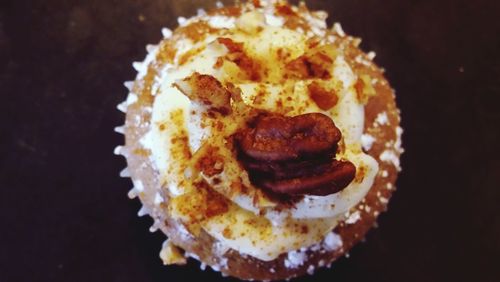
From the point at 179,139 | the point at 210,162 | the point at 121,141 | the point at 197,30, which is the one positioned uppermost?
the point at 197,30

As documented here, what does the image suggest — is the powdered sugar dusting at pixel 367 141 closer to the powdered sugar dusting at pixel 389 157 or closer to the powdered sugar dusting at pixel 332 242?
the powdered sugar dusting at pixel 389 157

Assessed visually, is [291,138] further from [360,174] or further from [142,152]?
[142,152]

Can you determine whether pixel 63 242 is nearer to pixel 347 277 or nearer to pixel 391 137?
pixel 347 277

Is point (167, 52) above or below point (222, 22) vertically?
below

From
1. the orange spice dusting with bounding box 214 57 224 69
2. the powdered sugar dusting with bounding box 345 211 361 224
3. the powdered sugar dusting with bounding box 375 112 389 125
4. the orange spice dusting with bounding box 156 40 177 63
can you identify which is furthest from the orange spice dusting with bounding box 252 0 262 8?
the powdered sugar dusting with bounding box 345 211 361 224

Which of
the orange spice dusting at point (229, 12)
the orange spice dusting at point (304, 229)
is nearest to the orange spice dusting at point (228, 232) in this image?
the orange spice dusting at point (304, 229)

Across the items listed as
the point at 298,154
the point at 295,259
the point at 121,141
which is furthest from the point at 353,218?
the point at 121,141
